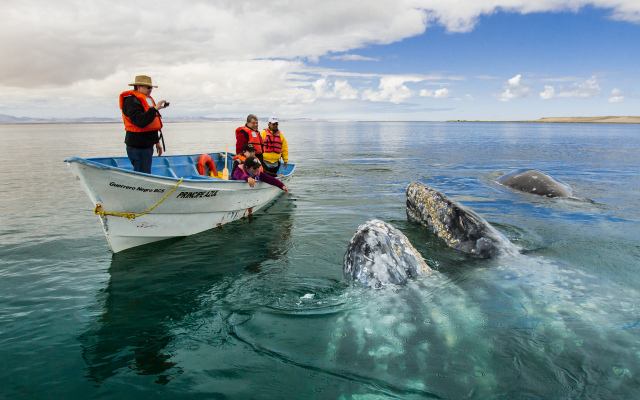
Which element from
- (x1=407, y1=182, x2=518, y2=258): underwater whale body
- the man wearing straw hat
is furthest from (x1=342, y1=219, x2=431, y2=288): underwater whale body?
the man wearing straw hat

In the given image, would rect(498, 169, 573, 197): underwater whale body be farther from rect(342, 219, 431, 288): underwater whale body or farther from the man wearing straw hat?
the man wearing straw hat

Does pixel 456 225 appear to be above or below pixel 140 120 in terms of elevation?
below

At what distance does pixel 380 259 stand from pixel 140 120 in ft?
18.5

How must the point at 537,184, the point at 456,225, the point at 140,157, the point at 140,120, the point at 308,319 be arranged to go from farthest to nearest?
the point at 537,184 → the point at 140,157 → the point at 140,120 → the point at 456,225 → the point at 308,319

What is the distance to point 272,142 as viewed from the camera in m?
12.9

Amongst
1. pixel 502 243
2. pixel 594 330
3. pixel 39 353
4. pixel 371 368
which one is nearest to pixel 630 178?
pixel 502 243

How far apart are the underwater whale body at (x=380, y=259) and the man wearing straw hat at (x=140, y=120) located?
4.99 meters

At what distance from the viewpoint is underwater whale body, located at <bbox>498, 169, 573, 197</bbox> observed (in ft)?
40.6

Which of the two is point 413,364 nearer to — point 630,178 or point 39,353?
point 39,353

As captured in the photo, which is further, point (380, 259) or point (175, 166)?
point (175, 166)

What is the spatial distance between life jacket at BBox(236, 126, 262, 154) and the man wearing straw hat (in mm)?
3815

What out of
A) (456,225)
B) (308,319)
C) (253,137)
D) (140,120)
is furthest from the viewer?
(253,137)

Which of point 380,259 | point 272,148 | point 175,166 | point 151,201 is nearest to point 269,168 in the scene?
point 272,148

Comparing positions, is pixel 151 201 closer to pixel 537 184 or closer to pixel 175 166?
pixel 175 166
